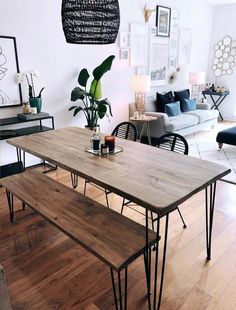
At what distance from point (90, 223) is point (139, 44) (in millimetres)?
4055

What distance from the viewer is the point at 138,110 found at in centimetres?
498

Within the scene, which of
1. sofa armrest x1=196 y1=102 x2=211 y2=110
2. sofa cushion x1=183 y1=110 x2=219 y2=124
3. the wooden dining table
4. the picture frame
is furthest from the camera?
sofa armrest x1=196 y1=102 x2=211 y2=110

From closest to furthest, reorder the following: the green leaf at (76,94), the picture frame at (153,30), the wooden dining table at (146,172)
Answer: the wooden dining table at (146,172) < the green leaf at (76,94) < the picture frame at (153,30)

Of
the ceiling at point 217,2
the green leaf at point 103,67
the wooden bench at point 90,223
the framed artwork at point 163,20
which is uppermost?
the ceiling at point 217,2

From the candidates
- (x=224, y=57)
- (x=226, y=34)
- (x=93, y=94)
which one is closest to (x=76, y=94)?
(x=93, y=94)

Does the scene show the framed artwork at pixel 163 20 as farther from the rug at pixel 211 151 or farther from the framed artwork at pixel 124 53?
the rug at pixel 211 151

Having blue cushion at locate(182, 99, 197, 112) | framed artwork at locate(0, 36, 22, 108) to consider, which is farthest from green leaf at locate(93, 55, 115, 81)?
blue cushion at locate(182, 99, 197, 112)

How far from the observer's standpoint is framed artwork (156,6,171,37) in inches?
201

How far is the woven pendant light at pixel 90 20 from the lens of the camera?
1725 millimetres

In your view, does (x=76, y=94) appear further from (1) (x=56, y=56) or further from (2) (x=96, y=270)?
(2) (x=96, y=270)

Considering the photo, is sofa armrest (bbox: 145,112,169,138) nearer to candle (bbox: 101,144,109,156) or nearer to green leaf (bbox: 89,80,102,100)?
green leaf (bbox: 89,80,102,100)

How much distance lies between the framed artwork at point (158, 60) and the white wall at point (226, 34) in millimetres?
2061

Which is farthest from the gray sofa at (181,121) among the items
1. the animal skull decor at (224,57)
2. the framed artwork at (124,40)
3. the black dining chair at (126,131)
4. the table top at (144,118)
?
the animal skull decor at (224,57)

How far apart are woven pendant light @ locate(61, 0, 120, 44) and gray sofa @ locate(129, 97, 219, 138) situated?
294 cm
